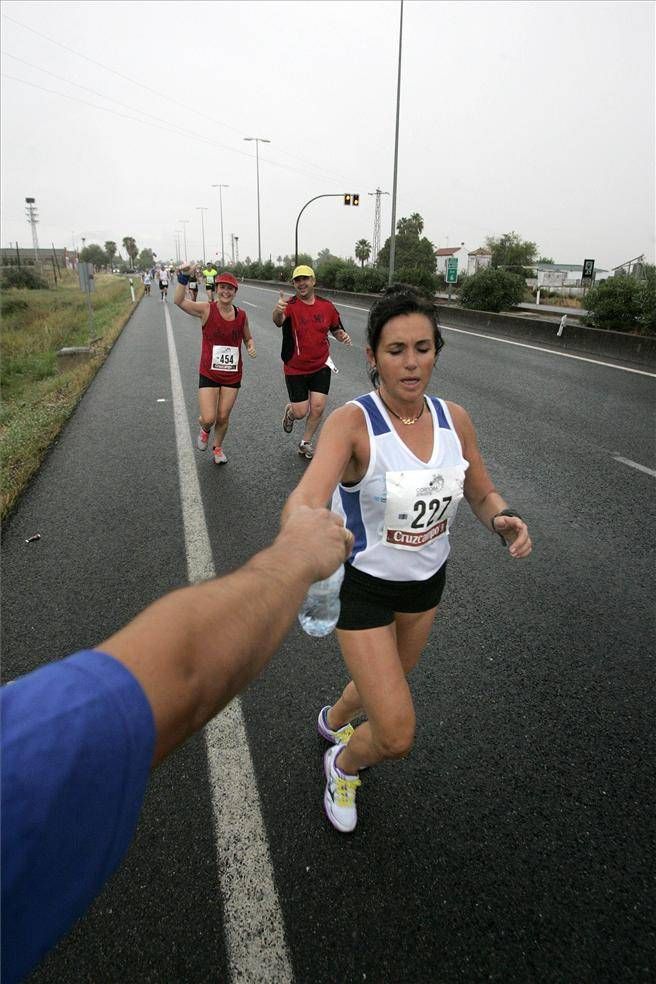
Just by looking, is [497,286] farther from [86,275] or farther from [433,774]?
[433,774]

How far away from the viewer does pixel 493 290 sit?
21469 mm

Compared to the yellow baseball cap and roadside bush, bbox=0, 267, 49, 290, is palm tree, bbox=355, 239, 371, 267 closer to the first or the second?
roadside bush, bbox=0, 267, 49, 290

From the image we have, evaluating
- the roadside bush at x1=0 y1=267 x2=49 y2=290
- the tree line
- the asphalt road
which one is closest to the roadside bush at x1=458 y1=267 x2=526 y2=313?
the tree line

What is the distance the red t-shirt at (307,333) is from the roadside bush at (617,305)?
1099 centimetres

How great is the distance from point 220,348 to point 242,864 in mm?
5348

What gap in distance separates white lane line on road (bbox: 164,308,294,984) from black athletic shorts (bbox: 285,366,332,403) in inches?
178

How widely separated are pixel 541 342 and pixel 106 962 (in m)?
17.1

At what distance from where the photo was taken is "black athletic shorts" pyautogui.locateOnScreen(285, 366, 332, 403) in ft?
22.4

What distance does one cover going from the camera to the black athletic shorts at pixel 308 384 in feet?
22.4

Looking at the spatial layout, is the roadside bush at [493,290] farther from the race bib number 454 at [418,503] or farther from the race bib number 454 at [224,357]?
the race bib number 454 at [418,503]

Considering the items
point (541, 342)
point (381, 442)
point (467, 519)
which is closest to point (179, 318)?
point (541, 342)

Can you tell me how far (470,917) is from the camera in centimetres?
193

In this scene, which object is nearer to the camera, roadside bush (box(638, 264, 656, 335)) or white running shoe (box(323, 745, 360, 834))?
white running shoe (box(323, 745, 360, 834))

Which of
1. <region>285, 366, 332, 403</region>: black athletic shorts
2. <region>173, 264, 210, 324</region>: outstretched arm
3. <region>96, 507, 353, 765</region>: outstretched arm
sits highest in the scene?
<region>173, 264, 210, 324</region>: outstretched arm
